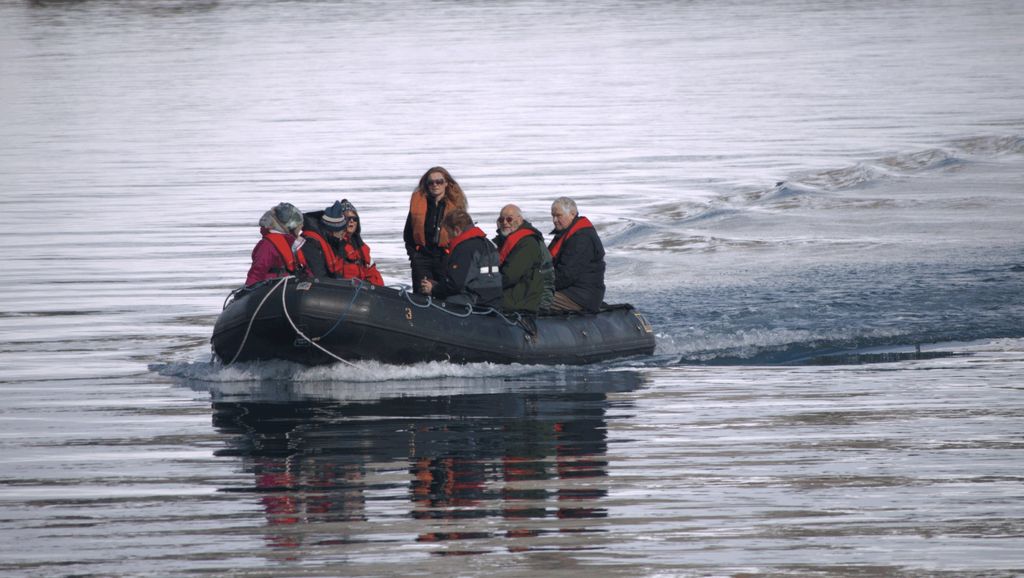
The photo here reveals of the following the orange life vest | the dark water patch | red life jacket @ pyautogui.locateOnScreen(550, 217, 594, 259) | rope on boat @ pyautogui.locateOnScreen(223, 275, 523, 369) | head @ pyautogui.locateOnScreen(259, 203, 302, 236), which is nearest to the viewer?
rope on boat @ pyautogui.locateOnScreen(223, 275, 523, 369)

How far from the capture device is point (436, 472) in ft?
33.9

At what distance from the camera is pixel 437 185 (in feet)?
50.4

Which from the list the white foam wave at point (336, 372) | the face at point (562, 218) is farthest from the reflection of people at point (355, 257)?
the face at point (562, 218)

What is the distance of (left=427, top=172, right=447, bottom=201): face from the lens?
15.3 meters

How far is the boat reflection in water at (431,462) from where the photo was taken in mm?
8719

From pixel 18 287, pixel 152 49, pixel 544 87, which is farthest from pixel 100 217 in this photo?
pixel 152 49

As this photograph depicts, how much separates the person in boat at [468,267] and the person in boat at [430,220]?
247mm

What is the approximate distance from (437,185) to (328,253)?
126cm

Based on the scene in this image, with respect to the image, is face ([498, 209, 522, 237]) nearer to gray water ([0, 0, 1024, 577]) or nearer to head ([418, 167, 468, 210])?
head ([418, 167, 468, 210])

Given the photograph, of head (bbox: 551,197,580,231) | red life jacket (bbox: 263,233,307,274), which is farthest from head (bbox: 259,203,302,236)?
head (bbox: 551,197,580,231)

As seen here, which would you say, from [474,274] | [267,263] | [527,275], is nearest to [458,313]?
[474,274]

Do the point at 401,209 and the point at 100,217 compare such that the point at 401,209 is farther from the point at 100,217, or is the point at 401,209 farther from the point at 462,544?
the point at 462,544

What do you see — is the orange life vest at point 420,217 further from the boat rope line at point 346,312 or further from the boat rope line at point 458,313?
the boat rope line at point 346,312

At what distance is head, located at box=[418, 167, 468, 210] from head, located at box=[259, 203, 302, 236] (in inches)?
54.0
